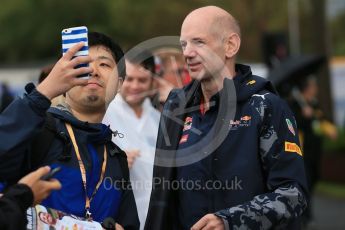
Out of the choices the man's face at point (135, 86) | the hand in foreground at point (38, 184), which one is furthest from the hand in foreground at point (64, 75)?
the man's face at point (135, 86)

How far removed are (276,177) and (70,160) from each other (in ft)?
3.56

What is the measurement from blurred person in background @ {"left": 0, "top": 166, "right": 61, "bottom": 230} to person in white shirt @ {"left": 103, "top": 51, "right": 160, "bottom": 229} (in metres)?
2.00

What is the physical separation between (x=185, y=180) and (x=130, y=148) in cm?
158

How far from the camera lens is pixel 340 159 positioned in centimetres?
1628

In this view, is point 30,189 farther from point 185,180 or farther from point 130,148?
point 130,148

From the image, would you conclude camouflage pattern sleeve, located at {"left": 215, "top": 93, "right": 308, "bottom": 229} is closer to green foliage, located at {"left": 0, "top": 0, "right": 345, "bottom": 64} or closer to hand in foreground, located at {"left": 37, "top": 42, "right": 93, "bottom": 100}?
hand in foreground, located at {"left": 37, "top": 42, "right": 93, "bottom": 100}

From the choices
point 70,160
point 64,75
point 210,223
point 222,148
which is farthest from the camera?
point 222,148

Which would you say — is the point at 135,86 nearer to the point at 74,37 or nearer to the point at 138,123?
the point at 138,123

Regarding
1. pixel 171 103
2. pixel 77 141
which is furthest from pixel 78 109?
pixel 171 103

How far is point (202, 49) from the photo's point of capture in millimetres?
4188

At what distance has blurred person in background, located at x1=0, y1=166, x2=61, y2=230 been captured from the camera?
320cm

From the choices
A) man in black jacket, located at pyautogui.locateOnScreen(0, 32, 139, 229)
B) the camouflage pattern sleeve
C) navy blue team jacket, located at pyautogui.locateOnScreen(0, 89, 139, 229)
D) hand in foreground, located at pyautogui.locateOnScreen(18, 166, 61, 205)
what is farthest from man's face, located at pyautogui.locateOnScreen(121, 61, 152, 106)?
hand in foreground, located at pyautogui.locateOnScreen(18, 166, 61, 205)

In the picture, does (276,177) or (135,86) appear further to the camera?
(135,86)

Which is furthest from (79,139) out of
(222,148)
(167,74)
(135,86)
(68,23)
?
(68,23)
